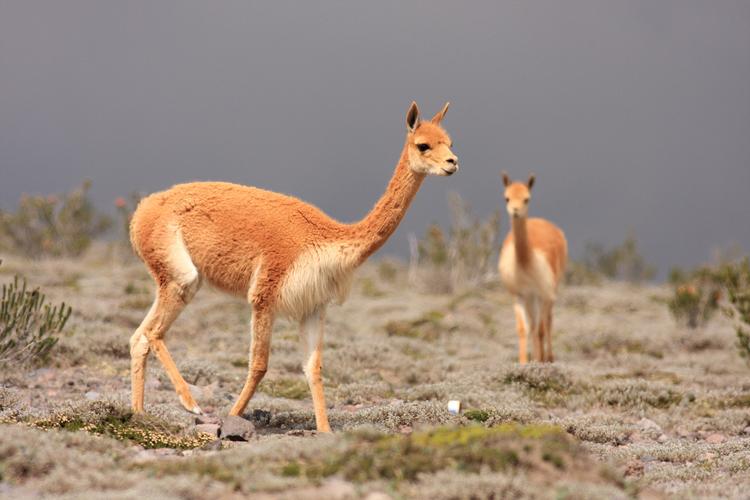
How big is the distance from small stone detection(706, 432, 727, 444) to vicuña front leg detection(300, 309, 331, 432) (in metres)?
4.42

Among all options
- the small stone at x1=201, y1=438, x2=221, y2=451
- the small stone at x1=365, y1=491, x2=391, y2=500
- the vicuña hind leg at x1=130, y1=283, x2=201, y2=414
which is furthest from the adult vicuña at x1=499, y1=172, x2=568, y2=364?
the small stone at x1=365, y1=491, x2=391, y2=500

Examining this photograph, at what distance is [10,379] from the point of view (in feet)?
33.4

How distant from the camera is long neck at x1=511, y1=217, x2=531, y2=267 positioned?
13.7 metres

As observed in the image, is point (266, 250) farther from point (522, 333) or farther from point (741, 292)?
point (741, 292)

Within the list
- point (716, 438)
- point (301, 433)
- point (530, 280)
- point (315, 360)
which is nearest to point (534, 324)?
point (530, 280)

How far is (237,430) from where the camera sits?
720 centimetres

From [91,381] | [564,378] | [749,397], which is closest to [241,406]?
[91,381]

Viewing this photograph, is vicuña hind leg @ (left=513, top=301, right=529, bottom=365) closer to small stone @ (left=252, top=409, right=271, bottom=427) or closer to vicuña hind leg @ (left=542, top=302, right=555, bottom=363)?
vicuña hind leg @ (left=542, top=302, right=555, bottom=363)

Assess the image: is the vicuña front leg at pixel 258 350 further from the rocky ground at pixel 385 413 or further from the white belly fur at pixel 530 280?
the white belly fur at pixel 530 280

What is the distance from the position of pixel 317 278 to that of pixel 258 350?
2.78 ft

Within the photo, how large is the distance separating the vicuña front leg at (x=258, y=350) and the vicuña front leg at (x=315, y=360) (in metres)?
0.35

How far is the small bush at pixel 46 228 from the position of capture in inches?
1189

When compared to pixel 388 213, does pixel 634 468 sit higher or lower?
lower

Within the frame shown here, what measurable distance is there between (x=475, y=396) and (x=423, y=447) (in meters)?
5.11
